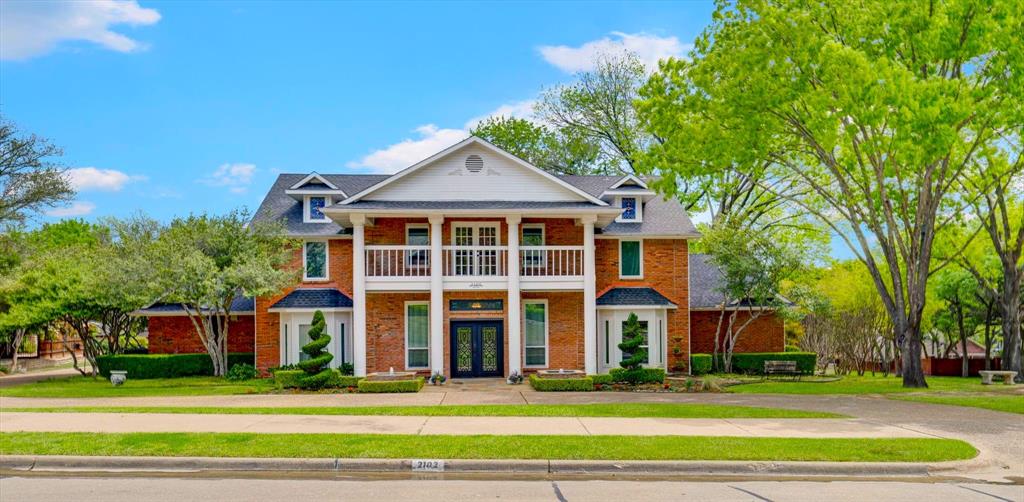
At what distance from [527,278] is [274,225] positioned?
863 cm

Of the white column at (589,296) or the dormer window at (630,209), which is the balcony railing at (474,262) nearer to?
the white column at (589,296)

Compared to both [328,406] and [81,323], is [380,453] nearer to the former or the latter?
[328,406]

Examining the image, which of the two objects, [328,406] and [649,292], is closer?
[328,406]

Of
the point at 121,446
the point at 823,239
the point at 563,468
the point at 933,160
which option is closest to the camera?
the point at 563,468

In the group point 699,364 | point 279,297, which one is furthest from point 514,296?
point 279,297

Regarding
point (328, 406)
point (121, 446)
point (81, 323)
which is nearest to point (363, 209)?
point (328, 406)

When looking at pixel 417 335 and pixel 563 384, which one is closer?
pixel 563 384

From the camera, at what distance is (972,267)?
33656 millimetres

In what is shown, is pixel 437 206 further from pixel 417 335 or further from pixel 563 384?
pixel 563 384

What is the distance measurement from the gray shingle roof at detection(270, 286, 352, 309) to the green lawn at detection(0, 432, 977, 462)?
573 inches

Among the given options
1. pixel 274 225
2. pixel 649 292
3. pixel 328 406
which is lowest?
pixel 328 406

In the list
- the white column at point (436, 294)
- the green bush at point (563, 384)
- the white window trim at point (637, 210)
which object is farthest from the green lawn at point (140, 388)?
the white window trim at point (637, 210)

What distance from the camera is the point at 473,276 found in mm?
27812

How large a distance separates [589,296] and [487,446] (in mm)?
15643
